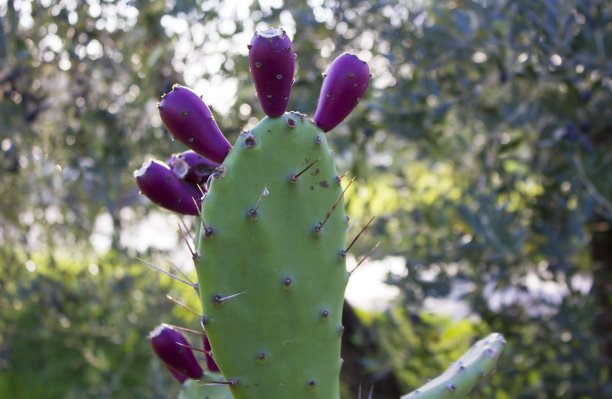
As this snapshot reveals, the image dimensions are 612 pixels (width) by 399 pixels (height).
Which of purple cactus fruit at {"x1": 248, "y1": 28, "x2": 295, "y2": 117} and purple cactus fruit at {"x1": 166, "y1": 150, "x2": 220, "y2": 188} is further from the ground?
purple cactus fruit at {"x1": 248, "y1": 28, "x2": 295, "y2": 117}

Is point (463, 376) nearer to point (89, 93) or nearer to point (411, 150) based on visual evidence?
point (411, 150)

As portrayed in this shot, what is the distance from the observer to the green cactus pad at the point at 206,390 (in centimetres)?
112

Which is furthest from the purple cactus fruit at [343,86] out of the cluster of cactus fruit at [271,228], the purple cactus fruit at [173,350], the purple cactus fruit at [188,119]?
the purple cactus fruit at [173,350]

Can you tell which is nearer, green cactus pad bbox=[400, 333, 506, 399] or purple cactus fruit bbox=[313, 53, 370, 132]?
purple cactus fruit bbox=[313, 53, 370, 132]

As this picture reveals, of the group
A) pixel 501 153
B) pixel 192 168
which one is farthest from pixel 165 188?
pixel 501 153

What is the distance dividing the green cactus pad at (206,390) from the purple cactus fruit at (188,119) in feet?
1.54

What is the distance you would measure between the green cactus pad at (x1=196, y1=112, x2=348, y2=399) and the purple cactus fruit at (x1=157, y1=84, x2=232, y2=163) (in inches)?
1.7

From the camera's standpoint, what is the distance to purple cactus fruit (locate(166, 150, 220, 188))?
982 mm

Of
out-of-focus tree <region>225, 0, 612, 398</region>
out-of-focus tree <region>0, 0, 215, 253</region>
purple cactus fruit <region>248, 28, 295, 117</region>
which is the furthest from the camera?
out-of-focus tree <region>0, 0, 215, 253</region>

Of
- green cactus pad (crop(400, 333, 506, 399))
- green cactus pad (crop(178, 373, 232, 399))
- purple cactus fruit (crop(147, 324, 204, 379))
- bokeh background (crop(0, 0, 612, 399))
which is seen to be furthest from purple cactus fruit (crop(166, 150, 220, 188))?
bokeh background (crop(0, 0, 612, 399))

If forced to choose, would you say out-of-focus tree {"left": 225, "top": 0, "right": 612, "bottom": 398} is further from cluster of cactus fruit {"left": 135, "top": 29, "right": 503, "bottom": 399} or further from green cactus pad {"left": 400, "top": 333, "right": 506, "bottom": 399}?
cluster of cactus fruit {"left": 135, "top": 29, "right": 503, "bottom": 399}

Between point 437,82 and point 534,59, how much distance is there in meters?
0.44

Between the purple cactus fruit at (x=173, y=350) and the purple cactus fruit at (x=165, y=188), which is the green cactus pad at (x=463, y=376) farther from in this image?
the purple cactus fruit at (x=165, y=188)

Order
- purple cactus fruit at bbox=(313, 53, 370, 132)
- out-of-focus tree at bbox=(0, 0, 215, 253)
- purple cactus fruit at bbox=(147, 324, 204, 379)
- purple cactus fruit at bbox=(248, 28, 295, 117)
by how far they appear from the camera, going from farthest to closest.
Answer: out-of-focus tree at bbox=(0, 0, 215, 253)
purple cactus fruit at bbox=(147, 324, 204, 379)
purple cactus fruit at bbox=(313, 53, 370, 132)
purple cactus fruit at bbox=(248, 28, 295, 117)
